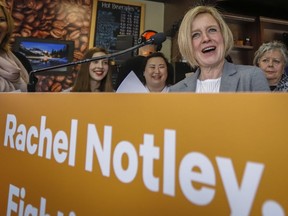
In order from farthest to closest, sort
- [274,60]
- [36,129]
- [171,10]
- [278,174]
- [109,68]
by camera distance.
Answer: [171,10] < [109,68] < [274,60] < [36,129] < [278,174]

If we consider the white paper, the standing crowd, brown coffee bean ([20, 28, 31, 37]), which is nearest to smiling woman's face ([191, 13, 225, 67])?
the standing crowd

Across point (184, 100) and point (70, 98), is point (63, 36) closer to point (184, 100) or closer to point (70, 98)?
point (70, 98)

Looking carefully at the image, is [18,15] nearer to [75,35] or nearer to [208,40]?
[75,35]

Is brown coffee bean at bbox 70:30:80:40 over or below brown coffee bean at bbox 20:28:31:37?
over

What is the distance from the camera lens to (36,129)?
0.57 metres

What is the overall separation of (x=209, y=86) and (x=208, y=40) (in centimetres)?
19

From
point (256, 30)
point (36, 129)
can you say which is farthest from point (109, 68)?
point (256, 30)

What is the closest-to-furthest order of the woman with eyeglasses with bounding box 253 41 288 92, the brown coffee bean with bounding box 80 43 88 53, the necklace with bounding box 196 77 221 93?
the necklace with bounding box 196 77 221 93, the woman with eyeglasses with bounding box 253 41 288 92, the brown coffee bean with bounding box 80 43 88 53

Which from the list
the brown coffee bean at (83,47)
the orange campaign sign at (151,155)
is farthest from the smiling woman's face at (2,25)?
the brown coffee bean at (83,47)

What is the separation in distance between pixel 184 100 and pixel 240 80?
71 centimetres

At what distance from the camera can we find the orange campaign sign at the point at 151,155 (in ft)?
0.97

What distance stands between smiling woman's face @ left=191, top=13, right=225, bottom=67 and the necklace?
0.07 meters

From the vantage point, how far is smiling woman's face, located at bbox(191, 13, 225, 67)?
110cm

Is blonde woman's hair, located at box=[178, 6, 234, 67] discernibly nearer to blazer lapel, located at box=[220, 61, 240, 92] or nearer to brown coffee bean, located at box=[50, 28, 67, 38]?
blazer lapel, located at box=[220, 61, 240, 92]
